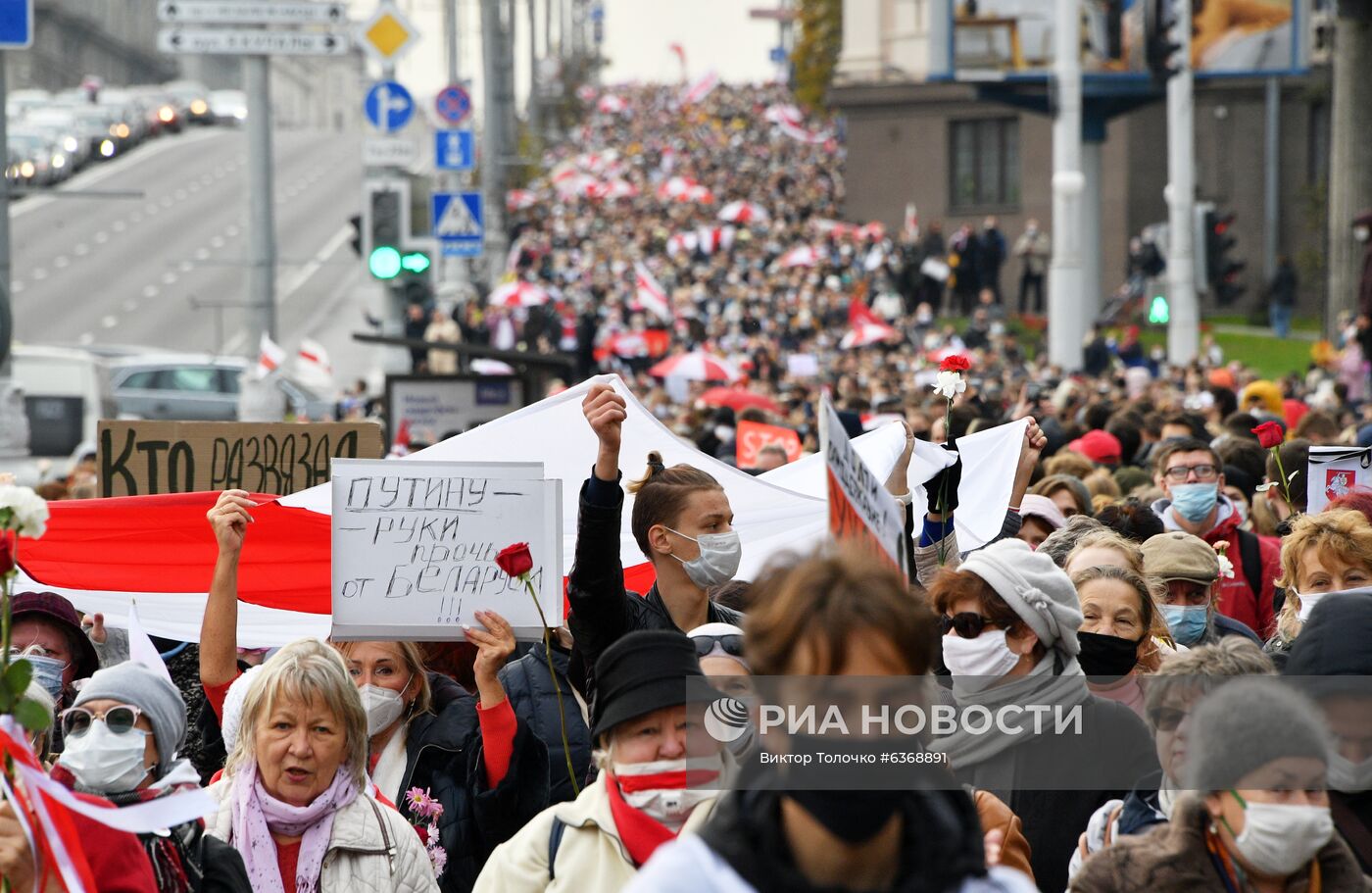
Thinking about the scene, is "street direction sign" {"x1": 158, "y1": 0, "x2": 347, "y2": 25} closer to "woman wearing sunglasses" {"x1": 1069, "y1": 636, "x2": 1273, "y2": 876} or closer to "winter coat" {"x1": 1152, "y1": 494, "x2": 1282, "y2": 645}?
"winter coat" {"x1": 1152, "y1": 494, "x2": 1282, "y2": 645}

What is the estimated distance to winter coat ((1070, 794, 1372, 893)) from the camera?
350cm

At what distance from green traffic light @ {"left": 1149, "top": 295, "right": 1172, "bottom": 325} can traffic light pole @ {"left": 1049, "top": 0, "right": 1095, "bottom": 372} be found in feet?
2.84

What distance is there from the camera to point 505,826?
16.7ft

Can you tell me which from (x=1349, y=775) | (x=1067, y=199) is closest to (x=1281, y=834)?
(x=1349, y=775)

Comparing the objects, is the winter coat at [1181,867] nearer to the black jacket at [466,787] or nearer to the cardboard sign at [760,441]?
the black jacket at [466,787]

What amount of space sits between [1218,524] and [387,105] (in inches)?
559

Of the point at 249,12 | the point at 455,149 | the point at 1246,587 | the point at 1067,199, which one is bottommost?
the point at 1246,587

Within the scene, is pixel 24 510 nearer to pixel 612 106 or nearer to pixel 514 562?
pixel 514 562

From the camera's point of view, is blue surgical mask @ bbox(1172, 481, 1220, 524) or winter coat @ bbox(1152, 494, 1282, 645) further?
blue surgical mask @ bbox(1172, 481, 1220, 524)

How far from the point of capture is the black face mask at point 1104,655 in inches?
204

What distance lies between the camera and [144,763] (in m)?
4.17

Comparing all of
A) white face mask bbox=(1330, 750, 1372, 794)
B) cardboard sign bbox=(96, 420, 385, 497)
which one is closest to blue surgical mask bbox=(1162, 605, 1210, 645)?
white face mask bbox=(1330, 750, 1372, 794)

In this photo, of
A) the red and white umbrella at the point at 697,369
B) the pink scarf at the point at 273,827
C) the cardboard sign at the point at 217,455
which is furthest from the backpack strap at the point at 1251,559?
the red and white umbrella at the point at 697,369

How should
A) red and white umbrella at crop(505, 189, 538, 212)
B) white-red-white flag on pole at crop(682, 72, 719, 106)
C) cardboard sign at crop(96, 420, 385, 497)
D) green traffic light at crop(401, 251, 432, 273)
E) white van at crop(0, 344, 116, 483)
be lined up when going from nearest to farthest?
1. cardboard sign at crop(96, 420, 385, 497)
2. green traffic light at crop(401, 251, 432, 273)
3. white van at crop(0, 344, 116, 483)
4. red and white umbrella at crop(505, 189, 538, 212)
5. white-red-white flag on pole at crop(682, 72, 719, 106)
